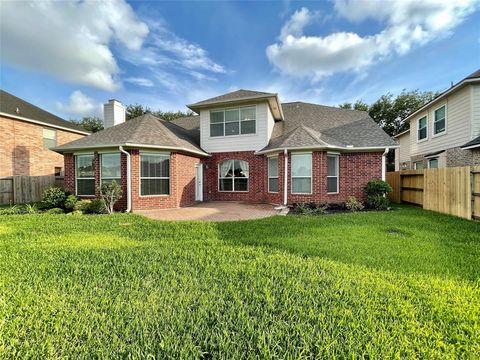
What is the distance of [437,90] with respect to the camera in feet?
98.4

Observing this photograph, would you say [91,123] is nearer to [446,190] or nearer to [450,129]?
[450,129]

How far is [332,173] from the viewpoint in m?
12.2

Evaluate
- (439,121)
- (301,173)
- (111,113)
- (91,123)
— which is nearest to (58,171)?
(111,113)

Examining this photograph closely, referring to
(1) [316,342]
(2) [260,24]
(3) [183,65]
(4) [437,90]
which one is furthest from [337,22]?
(4) [437,90]

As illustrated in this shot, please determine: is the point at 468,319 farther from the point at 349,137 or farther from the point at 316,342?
the point at 349,137

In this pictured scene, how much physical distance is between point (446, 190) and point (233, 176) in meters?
10.0

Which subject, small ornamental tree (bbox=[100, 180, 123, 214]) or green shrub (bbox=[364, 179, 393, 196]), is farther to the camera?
green shrub (bbox=[364, 179, 393, 196])

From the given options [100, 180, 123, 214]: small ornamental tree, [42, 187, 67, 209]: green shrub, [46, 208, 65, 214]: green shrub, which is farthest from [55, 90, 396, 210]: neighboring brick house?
[46, 208, 65, 214]: green shrub

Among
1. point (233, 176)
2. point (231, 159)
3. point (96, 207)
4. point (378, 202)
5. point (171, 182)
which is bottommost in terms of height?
point (96, 207)

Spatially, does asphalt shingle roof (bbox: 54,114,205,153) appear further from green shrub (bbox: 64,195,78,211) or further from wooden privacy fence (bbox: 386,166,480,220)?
wooden privacy fence (bbox: 386,166,480,220)

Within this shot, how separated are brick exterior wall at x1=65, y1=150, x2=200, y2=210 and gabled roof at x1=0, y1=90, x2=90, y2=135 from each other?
383 inches

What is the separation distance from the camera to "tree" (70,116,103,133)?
135 feet

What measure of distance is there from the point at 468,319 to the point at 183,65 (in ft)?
57.6

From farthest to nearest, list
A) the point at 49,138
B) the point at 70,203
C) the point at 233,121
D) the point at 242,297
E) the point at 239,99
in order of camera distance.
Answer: the point at 49,138 → the point at 233,121 → the point at 239,99 → the point at 70,203 → the point at 242,297
